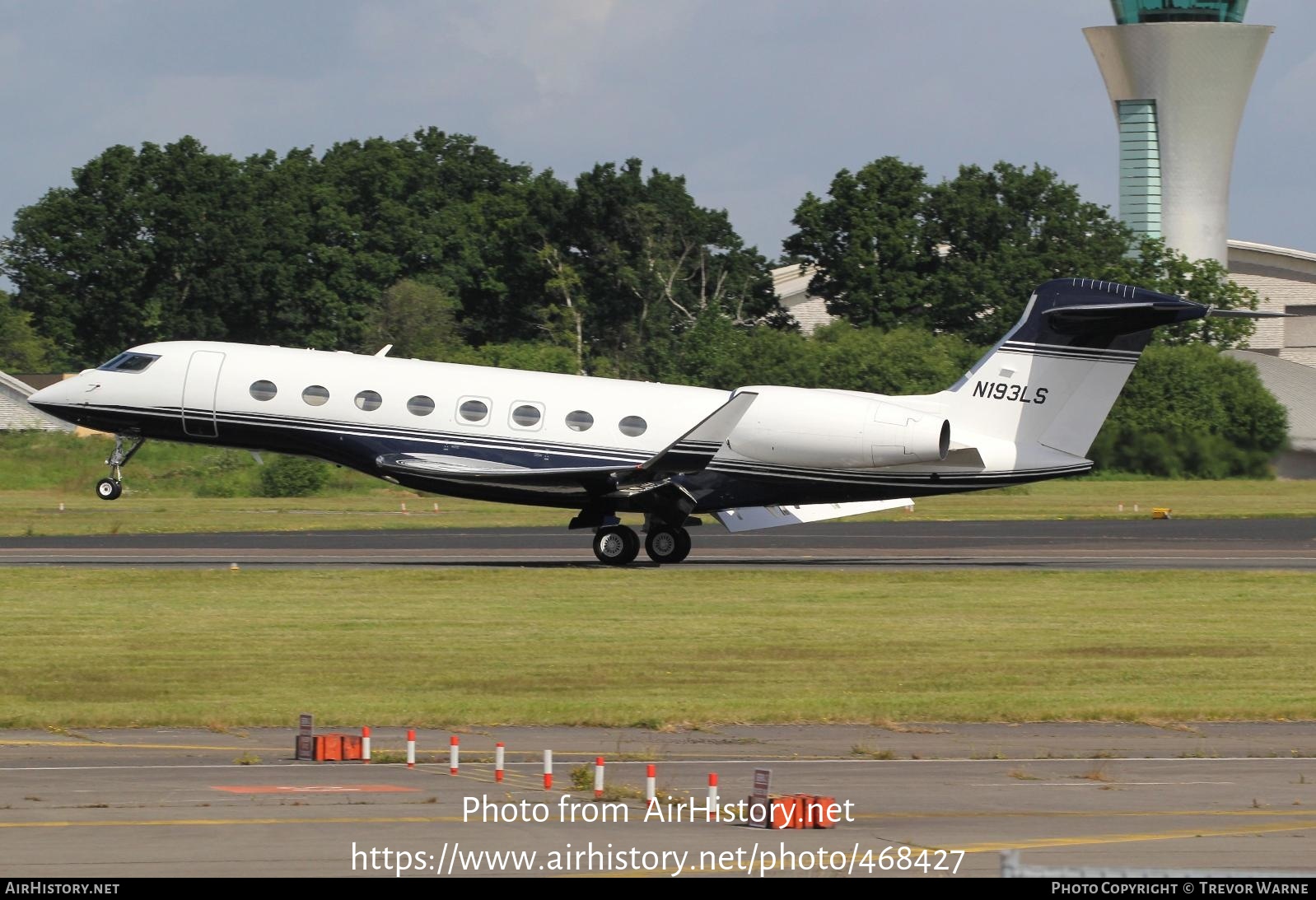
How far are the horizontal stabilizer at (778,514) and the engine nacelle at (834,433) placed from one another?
1407 millimetres

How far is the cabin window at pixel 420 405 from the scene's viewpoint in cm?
3042

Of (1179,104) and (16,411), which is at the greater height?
(1179,104)

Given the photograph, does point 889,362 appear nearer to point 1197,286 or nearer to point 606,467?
point 1197,286

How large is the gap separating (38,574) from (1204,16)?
86703 mm

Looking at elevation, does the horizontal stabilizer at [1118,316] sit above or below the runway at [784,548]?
above

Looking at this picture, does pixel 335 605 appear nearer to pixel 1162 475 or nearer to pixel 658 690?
pixel 658 690

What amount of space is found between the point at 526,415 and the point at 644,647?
9.26 meters

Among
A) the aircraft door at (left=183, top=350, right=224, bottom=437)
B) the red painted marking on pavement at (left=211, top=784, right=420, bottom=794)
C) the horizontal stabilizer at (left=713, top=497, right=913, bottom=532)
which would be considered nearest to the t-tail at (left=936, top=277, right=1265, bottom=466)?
the horizontal stabilizer at (left=713, top=497, right=913, bottom=532)

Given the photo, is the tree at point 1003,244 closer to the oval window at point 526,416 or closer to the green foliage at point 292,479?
the green foliage at point 292,479

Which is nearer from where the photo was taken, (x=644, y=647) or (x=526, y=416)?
(x=644, y=647)

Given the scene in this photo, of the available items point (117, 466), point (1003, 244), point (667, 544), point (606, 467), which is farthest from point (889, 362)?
point (117, 466)

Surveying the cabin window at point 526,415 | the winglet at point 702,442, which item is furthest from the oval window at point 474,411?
the winglet at point 702,442

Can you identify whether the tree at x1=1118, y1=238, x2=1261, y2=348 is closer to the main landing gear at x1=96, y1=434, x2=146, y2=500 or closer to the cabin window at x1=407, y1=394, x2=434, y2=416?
the cabin window at x1=407, y1=394, x2=434, y2=416

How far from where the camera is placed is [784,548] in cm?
3762
